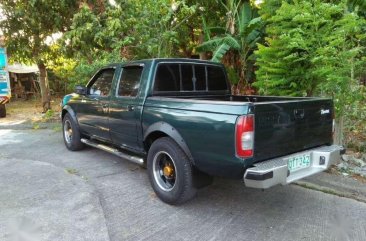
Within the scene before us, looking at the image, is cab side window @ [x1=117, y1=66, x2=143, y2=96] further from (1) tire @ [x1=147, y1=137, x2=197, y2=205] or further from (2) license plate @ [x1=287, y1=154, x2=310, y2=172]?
(2) license plate @ [x1=287, y1=154, x2=310, y2=172]

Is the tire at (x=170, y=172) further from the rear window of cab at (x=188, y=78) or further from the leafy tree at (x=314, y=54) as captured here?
the leafy tree at (x=314, y=54)

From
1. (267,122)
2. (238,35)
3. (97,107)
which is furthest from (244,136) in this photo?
(238,35)

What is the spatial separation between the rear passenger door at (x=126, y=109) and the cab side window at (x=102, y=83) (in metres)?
0.40

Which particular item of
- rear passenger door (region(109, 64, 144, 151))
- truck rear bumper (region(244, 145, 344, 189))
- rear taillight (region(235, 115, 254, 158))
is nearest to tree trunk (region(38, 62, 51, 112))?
rear passenger door (region(109, 64, 144, 151))

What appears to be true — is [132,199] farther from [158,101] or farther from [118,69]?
[118,69]

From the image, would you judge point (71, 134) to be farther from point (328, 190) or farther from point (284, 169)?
point (328, 190)

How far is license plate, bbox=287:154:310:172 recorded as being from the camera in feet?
11.3

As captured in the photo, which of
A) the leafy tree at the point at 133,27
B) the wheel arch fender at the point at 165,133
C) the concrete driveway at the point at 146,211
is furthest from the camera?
the leafy tree at the point at 133,27

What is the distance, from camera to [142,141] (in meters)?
4.47

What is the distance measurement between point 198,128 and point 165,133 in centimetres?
63

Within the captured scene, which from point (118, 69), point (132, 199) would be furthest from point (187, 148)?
point (118, 69)

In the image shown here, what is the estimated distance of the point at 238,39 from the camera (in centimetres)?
843

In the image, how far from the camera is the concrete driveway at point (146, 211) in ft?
11.1

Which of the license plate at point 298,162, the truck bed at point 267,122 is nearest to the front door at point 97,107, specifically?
the truck bed at point 267,122
